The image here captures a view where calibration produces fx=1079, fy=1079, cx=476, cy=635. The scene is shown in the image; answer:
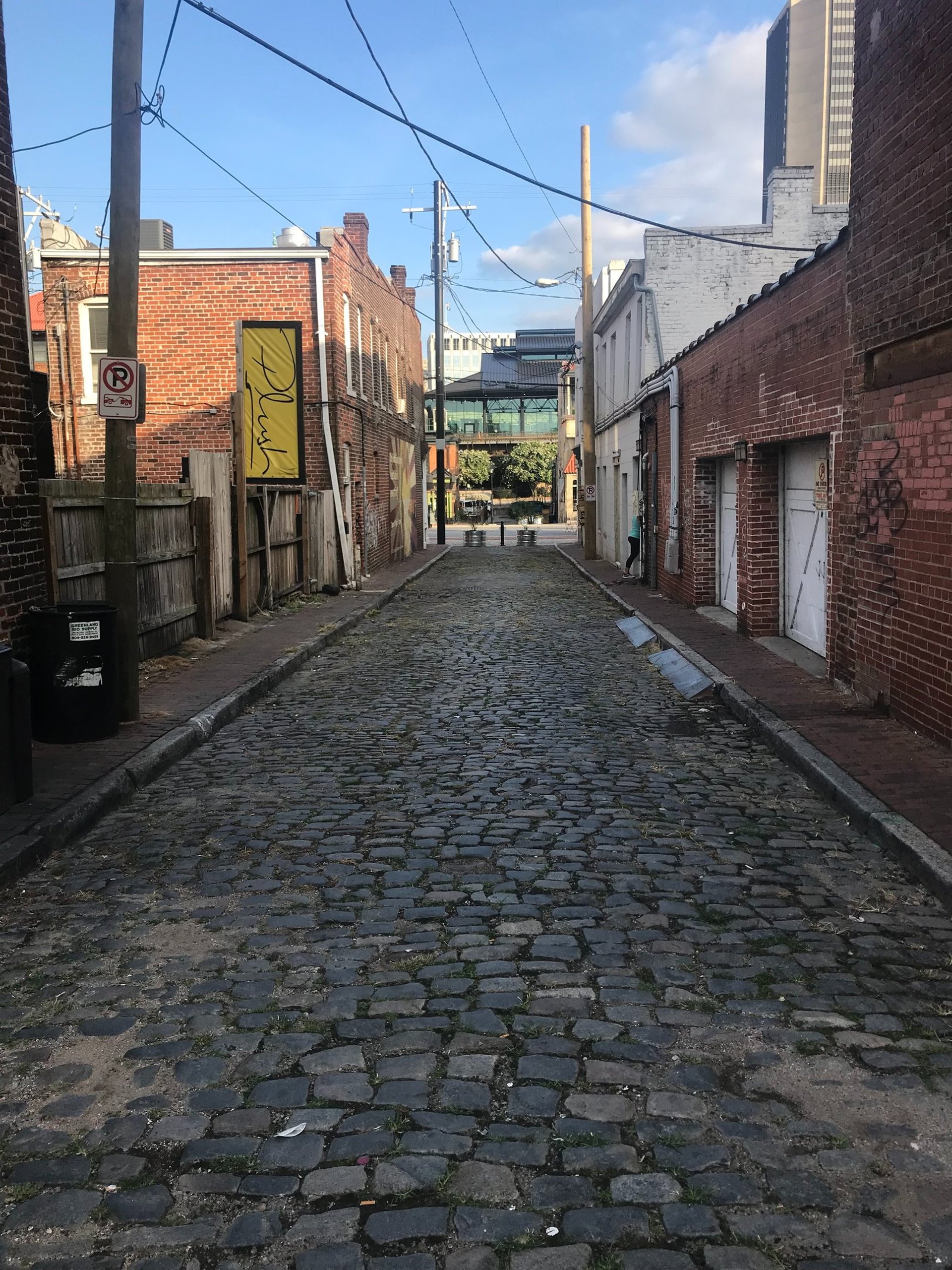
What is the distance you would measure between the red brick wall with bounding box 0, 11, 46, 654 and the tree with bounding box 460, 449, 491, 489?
→ 65.9 meters

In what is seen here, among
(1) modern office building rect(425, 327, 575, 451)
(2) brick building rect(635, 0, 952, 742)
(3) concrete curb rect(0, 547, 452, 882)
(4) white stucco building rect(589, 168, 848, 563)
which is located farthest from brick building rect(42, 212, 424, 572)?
(1) modern office building rect(425, 327, 575, 451)

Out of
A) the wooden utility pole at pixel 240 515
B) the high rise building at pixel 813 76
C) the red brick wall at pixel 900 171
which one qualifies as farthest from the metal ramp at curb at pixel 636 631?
the high rise building at pixel 813 76

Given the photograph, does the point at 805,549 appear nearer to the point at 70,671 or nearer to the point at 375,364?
the point at 70,671

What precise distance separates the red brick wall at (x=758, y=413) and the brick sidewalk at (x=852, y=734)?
0.90 m

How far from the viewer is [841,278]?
9.17m

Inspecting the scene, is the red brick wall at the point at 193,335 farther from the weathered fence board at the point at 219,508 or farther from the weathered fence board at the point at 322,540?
the weathered fence board at the point at 219,508

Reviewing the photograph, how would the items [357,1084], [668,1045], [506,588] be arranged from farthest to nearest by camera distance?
[506,588] < [668,1045] < [357,1084]

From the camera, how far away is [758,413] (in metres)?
12.2

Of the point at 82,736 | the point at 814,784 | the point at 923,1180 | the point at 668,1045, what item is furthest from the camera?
the point at 82,736

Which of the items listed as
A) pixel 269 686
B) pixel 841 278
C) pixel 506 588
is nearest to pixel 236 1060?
pixel 269 686

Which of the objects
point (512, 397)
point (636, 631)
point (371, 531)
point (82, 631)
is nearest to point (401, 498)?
point (371, 531)

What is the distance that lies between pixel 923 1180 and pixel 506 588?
64.9 ft

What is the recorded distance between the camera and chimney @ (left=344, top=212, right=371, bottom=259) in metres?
24.7

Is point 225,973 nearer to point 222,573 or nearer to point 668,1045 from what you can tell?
point 668,1045
